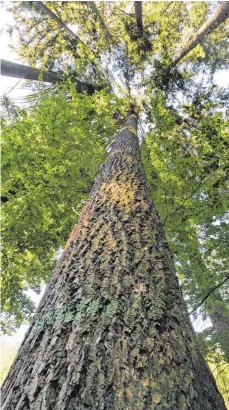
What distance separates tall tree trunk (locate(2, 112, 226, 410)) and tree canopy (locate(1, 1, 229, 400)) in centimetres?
→ 293

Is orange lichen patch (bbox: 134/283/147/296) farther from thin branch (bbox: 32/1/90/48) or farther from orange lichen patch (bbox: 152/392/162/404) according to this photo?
thin branch (bbox: 32/1/90/48)

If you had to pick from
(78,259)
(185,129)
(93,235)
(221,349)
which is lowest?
(78,259)

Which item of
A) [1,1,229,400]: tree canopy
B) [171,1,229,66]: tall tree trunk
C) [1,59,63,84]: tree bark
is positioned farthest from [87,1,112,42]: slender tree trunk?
[171,1,229,66]: tall tree trunk

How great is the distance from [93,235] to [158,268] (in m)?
0.60

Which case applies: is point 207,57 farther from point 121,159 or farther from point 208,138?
point 121,159

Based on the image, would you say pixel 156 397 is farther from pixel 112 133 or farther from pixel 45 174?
pixel 112 133

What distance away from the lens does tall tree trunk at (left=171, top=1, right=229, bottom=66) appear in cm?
768

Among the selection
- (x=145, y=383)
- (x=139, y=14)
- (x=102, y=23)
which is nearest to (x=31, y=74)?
(x=102, y=23)

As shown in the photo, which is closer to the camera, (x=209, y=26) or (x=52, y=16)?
(x=209, y=26)

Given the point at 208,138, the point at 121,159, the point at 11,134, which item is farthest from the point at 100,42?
the point at 121,159

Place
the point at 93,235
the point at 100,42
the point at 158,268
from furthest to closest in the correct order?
1. the point at 100,42
2. the point at 93,235
3. the point at 158,268

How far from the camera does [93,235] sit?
212cm

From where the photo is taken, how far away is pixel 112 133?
9.09 meters

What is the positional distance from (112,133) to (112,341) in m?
8.43
